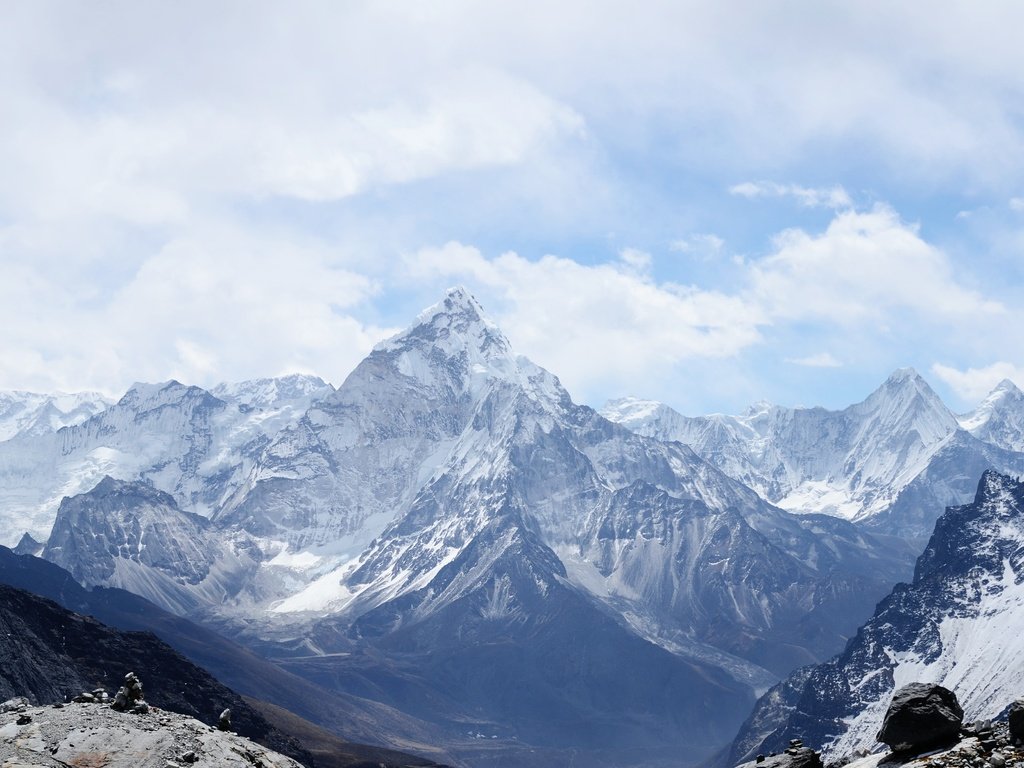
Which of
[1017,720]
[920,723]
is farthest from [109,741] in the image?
[1017,720]

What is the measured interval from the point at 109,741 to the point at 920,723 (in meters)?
29.4

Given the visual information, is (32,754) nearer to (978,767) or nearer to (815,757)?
(815,757)

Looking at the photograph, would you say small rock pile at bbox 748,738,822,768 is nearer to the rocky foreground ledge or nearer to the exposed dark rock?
the exposed dark rock

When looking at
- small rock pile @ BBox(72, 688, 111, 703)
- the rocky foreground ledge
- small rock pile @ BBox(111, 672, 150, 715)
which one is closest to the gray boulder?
the rocky foreground ledge

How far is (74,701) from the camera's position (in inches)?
1948

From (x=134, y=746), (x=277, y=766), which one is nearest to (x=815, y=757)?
(x=277, y=766)

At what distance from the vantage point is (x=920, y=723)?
44281 millimetres

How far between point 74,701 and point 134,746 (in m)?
6.48

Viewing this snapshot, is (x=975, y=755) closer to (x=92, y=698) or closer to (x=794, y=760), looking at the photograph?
(x=794, y=760)

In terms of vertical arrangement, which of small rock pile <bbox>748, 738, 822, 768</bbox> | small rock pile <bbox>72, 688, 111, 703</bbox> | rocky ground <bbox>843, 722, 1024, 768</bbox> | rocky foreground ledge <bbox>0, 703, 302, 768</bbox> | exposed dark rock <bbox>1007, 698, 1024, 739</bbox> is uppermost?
exposed dark rock <bbox>1007, 698, 1024, 739</bbox>

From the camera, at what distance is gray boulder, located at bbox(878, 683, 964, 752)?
44.2 m

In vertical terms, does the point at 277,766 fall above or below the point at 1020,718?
below

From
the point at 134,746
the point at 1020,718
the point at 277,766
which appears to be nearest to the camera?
the point at 1020,718

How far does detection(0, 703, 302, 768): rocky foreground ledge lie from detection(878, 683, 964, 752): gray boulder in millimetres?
23833
